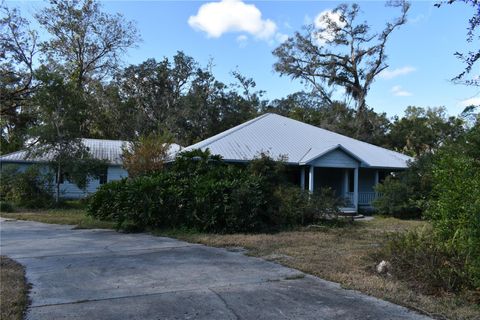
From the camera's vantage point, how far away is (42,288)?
6.82 metres

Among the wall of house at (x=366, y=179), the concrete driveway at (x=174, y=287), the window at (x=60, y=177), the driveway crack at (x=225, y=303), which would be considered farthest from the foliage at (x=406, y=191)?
the window at (x=60, y=177)

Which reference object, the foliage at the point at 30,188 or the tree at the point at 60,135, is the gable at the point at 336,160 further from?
the foliage at the point at 30,188

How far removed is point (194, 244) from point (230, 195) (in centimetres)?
246

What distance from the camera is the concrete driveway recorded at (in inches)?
220

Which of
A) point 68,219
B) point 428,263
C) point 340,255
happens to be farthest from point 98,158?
point 428,263

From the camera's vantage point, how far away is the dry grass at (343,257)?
594 centimetres

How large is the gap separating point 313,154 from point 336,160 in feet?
4.22

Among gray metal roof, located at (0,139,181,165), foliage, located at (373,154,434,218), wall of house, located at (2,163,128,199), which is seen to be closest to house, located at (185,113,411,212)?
foliage, located at (373,154,434,218)

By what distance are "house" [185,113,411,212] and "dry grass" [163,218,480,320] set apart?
283 inches

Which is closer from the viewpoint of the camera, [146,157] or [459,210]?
[459,210]

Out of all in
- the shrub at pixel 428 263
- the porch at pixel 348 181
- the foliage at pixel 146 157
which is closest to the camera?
the shrub at pixel 428 263

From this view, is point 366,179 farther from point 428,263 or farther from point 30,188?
point 428,263

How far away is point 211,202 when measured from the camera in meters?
13.7

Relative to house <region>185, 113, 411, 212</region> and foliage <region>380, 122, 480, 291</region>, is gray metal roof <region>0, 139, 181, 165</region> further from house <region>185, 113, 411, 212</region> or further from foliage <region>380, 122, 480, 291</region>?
foliage <region>380, 122, 480, 291</region>
